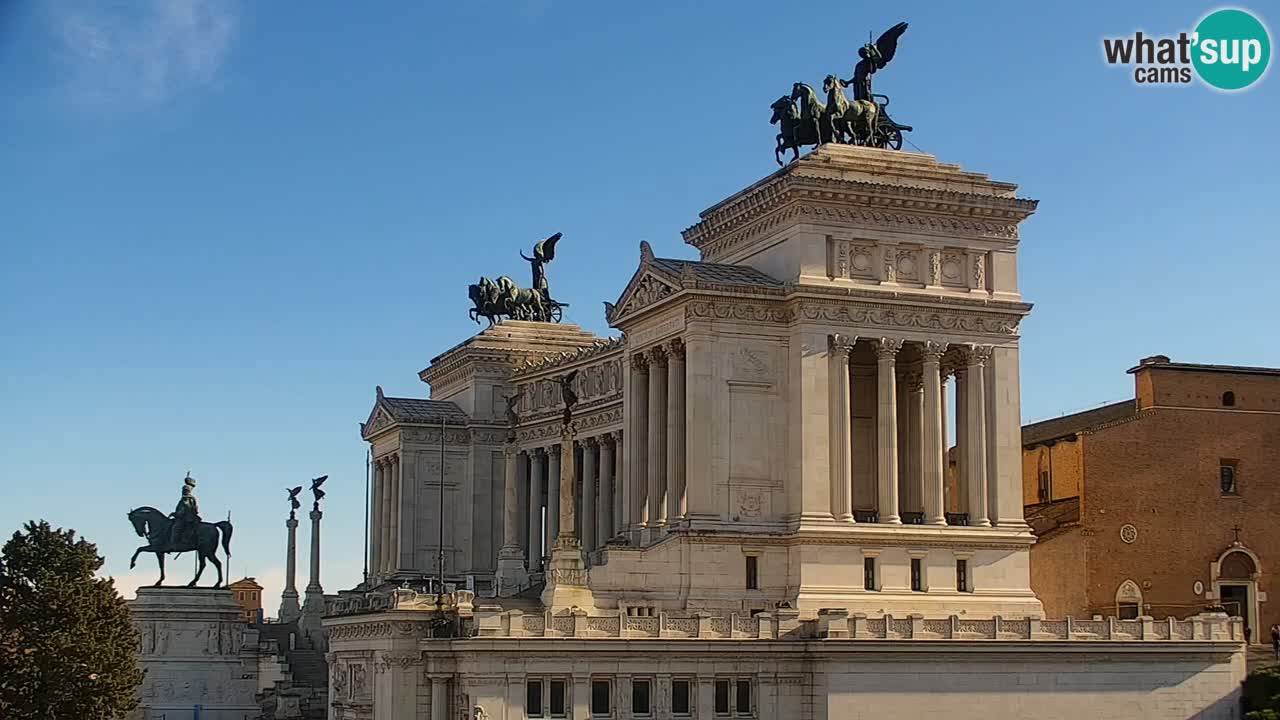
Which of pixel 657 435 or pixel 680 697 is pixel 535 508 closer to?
pixel 657 435

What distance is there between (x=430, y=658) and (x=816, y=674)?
12.6 m

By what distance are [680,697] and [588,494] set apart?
32992 millimetres

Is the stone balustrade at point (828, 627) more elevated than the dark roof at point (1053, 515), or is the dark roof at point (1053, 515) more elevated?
the dark roof at point (1053, 515)

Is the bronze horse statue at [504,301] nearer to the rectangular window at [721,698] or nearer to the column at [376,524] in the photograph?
the column at [376,524]

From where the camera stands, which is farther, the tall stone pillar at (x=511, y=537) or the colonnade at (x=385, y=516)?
the colonnade at (x=385, y=516)

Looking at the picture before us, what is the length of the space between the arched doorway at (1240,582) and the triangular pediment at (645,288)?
27.5 metres

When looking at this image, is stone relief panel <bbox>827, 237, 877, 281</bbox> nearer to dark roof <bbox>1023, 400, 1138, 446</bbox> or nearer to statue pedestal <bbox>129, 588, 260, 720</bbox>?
dark roof <bbox>1023, 400, 1138, 446</bbox>

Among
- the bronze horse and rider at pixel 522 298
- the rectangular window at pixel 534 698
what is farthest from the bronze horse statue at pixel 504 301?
the rectangular window at pixel 534 698

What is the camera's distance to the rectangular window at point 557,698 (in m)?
61.6

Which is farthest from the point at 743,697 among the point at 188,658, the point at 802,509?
the point at 188,658

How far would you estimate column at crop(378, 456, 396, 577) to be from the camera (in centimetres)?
10575

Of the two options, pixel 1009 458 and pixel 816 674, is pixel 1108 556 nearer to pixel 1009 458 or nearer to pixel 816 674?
pixel 1009 458

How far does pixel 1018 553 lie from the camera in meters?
73.8

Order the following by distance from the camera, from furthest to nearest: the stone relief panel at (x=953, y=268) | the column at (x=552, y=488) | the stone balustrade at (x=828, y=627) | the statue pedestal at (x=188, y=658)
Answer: the column at (x=552, y=488) → the statue pedestal at (x=188, y=658) → the stone relief panel at (x=953, y=268) → the stone balustrade at (x=828, y=627)
